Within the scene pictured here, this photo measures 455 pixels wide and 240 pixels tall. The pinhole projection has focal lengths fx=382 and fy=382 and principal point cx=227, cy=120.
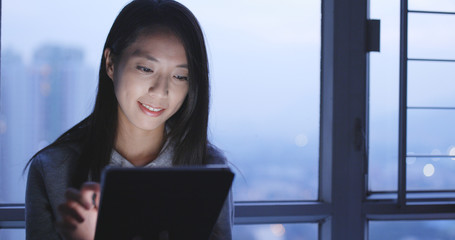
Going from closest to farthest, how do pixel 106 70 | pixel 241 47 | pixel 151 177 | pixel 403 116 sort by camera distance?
1. pixel 151 177
2. pixel 106 70
3. pixel 403 116
4. pixel 241 47

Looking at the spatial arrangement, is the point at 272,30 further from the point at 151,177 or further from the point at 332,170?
the point at 151,177

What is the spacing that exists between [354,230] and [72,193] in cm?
Answer: 115

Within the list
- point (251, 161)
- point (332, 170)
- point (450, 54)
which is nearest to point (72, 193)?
point (251, 161)

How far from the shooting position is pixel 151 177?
26.2 inches

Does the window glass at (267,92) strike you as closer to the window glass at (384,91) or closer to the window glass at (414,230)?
the window glass at (384,91)

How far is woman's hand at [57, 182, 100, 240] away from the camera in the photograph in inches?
28.0

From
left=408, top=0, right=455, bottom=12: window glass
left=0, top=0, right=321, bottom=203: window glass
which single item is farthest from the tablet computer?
left=408, top=0, right=455, bottom=12: window glass

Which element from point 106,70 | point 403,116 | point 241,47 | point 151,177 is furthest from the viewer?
point 241,47

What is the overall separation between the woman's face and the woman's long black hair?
25 mm

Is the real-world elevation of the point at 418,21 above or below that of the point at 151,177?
above

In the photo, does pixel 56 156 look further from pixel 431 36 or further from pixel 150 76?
pixel 431 36

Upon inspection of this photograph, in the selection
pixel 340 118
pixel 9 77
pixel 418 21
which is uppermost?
pixel 418 21

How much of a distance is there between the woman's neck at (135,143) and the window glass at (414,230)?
98 cm

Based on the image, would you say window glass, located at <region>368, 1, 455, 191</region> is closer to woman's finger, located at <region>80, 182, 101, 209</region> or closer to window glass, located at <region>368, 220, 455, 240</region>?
window glass, located at <region>368, 220, 455, 240</region>
